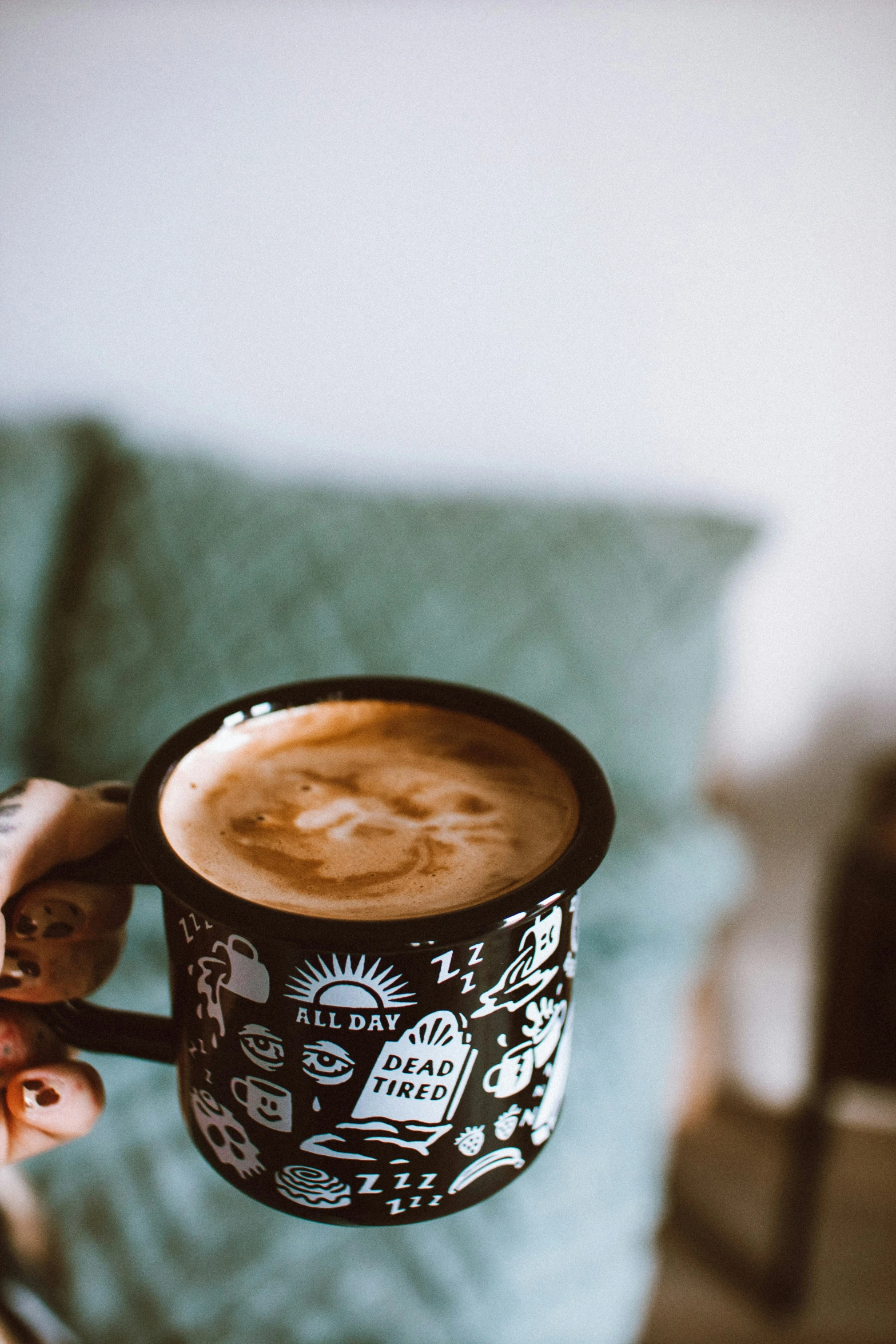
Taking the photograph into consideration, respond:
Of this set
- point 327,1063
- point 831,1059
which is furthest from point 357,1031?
point 831,1059

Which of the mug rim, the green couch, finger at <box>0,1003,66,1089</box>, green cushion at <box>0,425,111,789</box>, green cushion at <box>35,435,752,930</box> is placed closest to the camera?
the mug rim

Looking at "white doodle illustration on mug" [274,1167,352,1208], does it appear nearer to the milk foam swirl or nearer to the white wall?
the milk foam swirl

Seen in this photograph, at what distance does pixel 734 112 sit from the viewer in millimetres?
1042

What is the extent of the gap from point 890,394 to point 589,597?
0.44 m

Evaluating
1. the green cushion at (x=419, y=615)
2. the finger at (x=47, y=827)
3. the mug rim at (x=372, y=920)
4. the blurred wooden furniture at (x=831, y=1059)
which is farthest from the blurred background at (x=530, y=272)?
the finger at (x=47, y=827)

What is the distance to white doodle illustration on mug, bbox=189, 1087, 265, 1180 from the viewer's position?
36 cm

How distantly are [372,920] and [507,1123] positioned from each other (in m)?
0.11

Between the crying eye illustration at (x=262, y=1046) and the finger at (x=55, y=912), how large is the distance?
0.37 feet

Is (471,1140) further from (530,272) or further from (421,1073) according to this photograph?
(530,272)

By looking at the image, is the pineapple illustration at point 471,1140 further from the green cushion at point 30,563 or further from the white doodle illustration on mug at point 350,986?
the green cushion at point 30,563

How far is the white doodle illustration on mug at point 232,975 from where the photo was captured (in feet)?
1.06

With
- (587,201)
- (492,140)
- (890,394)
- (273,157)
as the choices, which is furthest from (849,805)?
(273,157)

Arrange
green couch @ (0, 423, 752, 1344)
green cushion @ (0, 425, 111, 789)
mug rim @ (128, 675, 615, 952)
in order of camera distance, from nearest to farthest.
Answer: mug rim @ (128, 675, 615, 952)
green couch @ (0, 423, 752, 1344)
green cushion @ (0, 425, 111, 789)

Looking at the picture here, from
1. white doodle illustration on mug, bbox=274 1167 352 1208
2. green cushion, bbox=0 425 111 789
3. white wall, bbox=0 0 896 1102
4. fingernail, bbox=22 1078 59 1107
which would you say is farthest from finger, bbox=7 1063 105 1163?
white wall, bbox=0 0 896 1102
